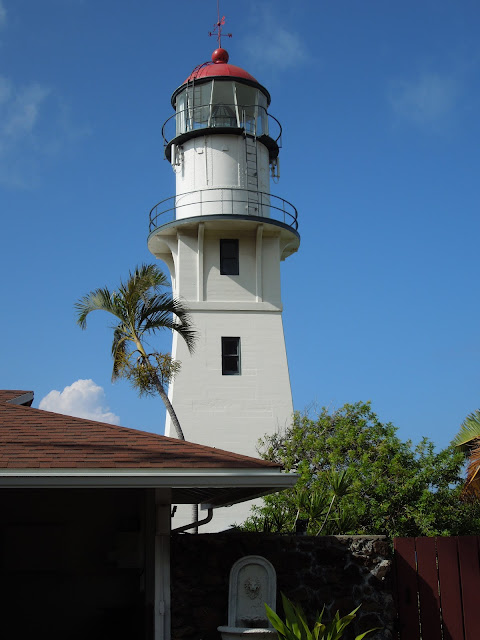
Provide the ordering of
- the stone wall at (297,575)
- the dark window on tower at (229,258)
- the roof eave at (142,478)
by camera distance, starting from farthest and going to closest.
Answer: the dark window on tower at (229,258) < the stone wall at (297,575) < the roof eave at (142,478)

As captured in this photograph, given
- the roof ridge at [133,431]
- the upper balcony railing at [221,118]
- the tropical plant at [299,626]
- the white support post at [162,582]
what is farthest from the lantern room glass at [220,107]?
the tropical plant at [299,626]

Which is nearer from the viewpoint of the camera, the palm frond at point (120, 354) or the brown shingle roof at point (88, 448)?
the brown shingle roof at point (88, 448)

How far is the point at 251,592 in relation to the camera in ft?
32.4

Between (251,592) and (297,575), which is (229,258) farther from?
(251,592)

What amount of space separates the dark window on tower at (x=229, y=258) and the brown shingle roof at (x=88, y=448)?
1487cm

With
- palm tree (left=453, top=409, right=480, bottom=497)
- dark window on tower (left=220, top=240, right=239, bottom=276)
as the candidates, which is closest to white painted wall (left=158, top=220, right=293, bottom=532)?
dark window on tower (left=220, top=240, right=239, bottom=276)

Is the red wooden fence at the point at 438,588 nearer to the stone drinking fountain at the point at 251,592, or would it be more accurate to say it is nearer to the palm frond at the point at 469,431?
the stone drinking fountain at the point at 251,592

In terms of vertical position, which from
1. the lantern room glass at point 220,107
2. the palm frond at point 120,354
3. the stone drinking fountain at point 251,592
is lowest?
the stone drinking fountain at point 251,592

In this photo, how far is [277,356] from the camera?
25.4 metres

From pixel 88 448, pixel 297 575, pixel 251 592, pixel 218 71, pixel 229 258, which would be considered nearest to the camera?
pixel 251 592

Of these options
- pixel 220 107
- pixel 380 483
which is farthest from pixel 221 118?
pixel 380 483

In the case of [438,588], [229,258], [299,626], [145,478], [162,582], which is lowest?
[299,626]

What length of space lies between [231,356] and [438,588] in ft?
50.8

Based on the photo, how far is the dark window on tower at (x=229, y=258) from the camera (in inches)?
1046
